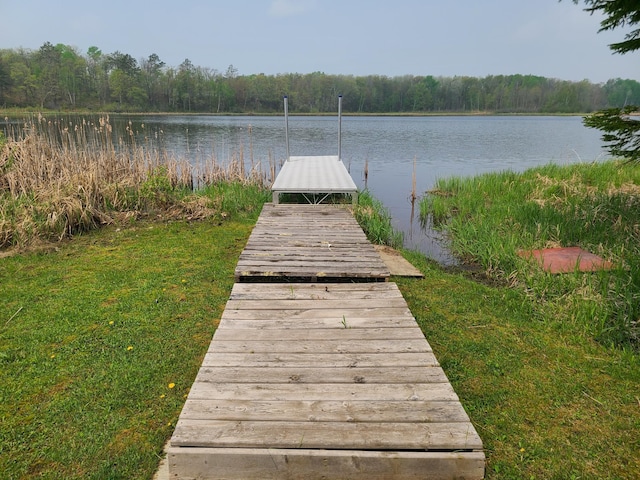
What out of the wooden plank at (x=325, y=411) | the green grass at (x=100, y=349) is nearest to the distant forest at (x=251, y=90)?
the green grass at (x=100, y=349)

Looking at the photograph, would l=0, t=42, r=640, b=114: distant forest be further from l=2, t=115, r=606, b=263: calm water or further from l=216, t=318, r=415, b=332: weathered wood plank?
l=216, t=318, r=415, b=332: weathered wood plank

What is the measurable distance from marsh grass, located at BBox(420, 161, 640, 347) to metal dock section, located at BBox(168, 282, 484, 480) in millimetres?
1989

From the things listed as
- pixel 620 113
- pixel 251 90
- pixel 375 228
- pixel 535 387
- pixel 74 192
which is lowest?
pixel 535 387

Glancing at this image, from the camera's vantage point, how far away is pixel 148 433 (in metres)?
2.31

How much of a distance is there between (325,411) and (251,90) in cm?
7093

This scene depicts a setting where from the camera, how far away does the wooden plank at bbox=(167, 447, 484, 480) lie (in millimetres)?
1789

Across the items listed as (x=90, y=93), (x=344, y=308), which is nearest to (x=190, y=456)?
(x=344, y=308)

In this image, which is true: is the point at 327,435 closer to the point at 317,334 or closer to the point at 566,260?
the point at 317,334

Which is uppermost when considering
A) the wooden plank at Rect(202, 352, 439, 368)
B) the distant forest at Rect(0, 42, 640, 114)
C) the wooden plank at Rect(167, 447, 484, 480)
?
the distant forest at Rect(0, 42, 640, 114)

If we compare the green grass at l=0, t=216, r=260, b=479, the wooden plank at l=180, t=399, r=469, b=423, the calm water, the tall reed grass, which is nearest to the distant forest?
the calm water

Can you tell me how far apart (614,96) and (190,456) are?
8066cm

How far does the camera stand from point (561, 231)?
5.93 meters

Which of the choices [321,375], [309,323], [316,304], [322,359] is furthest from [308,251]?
[321,375]

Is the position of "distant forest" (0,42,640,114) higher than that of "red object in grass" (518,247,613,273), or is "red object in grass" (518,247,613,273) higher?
"distant forest" (0,42,640,114)
